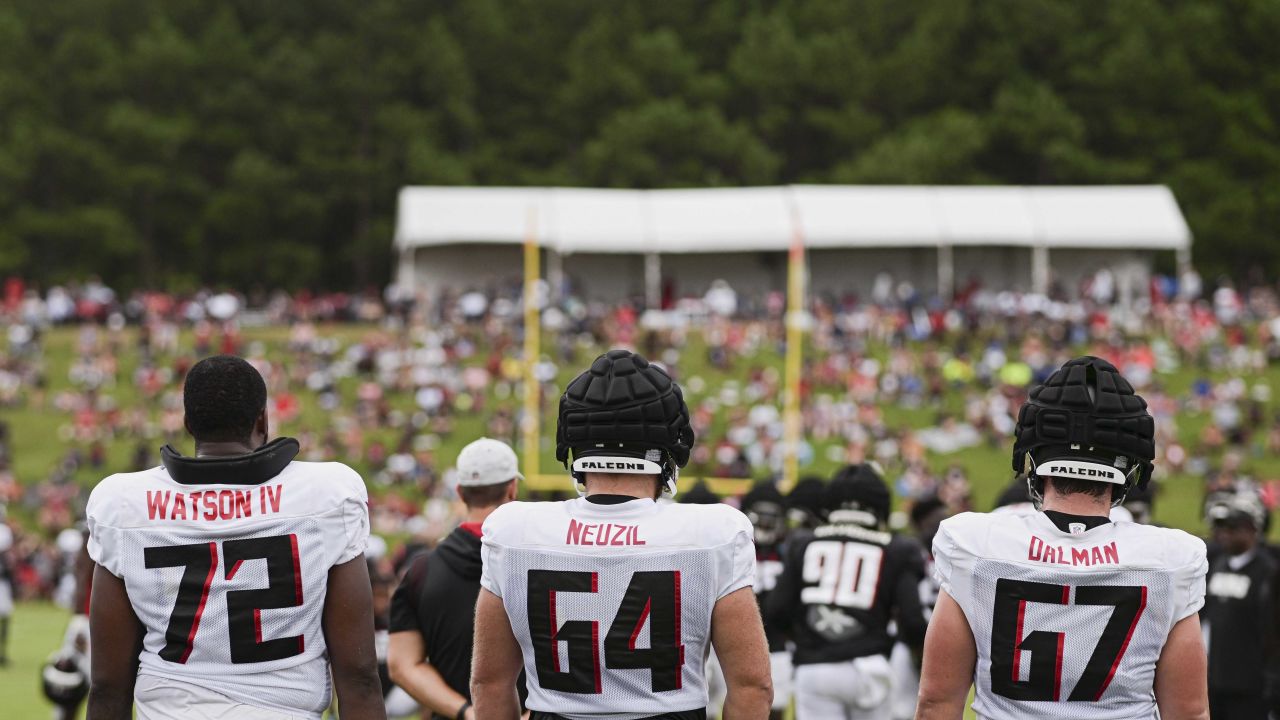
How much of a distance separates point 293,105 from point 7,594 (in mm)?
37008

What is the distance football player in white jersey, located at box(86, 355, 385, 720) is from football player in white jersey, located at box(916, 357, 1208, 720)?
1.29 metres

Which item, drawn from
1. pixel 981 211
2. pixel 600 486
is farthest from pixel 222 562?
pixel 981 211

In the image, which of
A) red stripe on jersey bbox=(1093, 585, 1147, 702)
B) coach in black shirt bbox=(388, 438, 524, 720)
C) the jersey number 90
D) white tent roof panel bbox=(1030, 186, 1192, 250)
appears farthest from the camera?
white tent roof panel bbox=(1030, 186, 1192, 250)

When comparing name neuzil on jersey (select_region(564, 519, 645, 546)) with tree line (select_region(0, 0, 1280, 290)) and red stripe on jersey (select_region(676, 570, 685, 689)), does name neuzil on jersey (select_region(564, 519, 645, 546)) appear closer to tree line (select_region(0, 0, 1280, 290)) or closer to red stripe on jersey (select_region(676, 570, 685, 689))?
red stripe on jersey (select_region(676, 570, 685, 689))

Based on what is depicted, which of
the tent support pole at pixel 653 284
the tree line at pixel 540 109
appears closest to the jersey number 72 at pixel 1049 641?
the tent support pole at pixel 653 284

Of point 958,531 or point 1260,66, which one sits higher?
point 1260,66

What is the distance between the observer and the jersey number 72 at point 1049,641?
119 inches

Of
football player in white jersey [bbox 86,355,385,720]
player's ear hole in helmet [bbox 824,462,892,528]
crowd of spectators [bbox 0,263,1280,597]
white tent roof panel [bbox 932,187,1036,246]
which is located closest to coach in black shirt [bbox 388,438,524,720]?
football player in white jersey [bbox 86,355,385,720]

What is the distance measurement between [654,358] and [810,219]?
7.98 metres

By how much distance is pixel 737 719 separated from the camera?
310 centimetres

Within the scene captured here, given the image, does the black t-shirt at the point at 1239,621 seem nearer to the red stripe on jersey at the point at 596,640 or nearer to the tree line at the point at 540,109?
the red stripe on jersey at the point at 596,640

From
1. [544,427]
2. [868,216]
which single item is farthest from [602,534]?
[868,216]

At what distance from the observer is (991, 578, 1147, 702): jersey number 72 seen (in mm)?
3021

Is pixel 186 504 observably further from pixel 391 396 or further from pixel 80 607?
pixel 391 396
